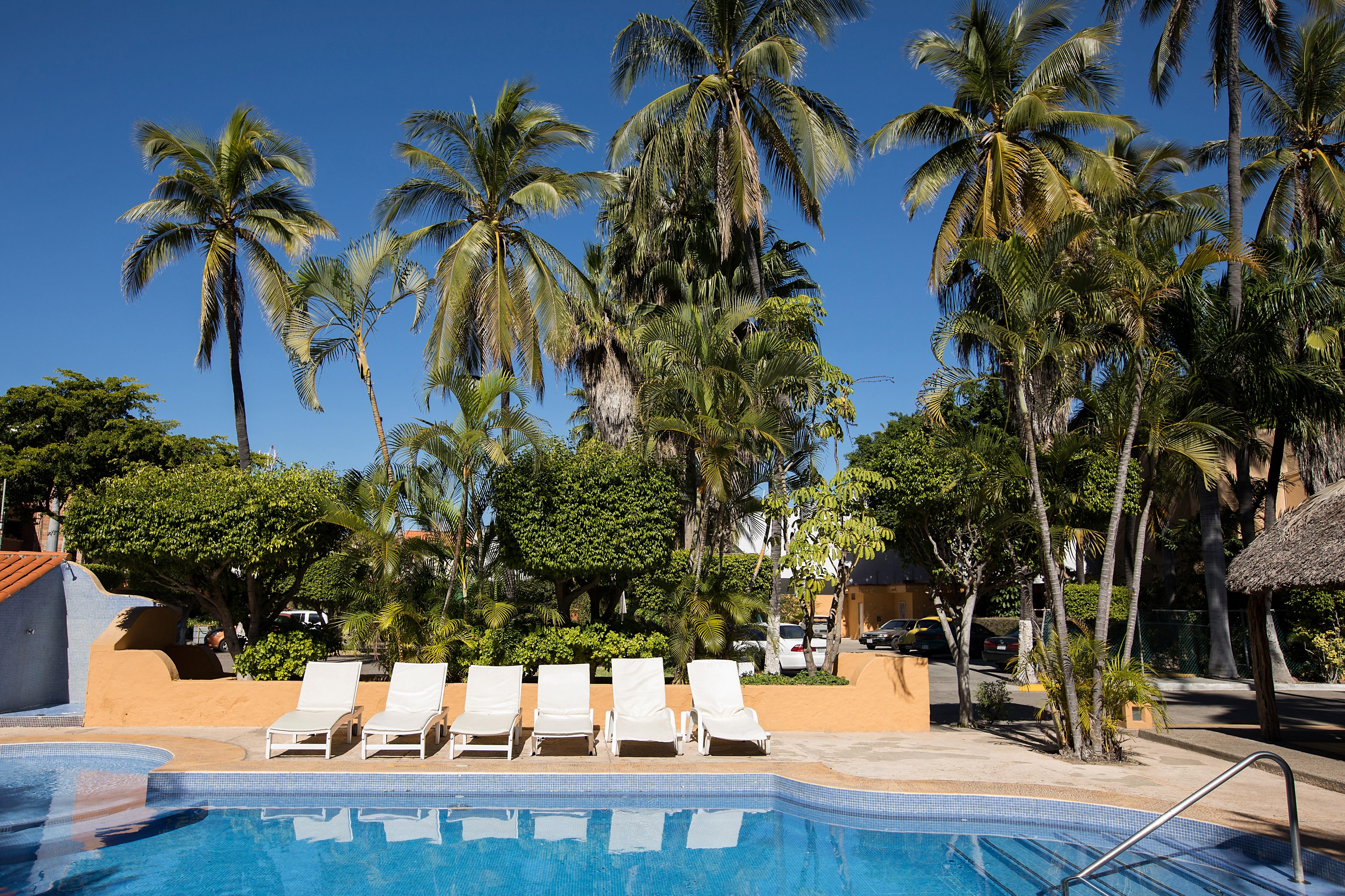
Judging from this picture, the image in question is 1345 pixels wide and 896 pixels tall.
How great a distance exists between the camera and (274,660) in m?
12.0

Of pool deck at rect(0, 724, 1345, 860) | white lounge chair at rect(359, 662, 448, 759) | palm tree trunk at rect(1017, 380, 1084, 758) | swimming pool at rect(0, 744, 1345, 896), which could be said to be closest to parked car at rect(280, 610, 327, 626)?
pool deck at rect(0, 724, 1345, 860)

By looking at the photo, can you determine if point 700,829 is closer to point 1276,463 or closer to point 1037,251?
point 1037,251

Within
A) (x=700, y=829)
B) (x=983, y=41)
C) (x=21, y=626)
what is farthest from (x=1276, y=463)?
(x=21, y=626)

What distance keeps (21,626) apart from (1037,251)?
16.0 metres

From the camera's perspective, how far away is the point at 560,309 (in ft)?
51.3

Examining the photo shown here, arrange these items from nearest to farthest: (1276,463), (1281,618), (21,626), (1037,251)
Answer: (1037,251)
(21,626)
(1276,463)
(1281,618)

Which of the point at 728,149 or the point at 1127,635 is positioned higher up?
the point at 728,149

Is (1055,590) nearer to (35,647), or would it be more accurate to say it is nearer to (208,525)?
(208,525)

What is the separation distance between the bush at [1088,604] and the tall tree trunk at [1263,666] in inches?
483

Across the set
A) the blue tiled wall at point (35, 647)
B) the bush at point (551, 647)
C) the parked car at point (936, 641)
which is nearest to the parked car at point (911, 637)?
the parked car at point (936, 641)

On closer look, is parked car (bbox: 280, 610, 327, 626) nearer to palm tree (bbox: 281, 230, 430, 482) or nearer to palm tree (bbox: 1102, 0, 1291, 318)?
palm tree (bbox: 281, 230, 430, 482)

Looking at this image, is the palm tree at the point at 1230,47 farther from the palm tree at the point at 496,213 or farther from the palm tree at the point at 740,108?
the palm tree at the point at 496,213

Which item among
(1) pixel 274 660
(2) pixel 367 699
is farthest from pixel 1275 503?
(1) pixel 274 660

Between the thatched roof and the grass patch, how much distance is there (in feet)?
17.1
